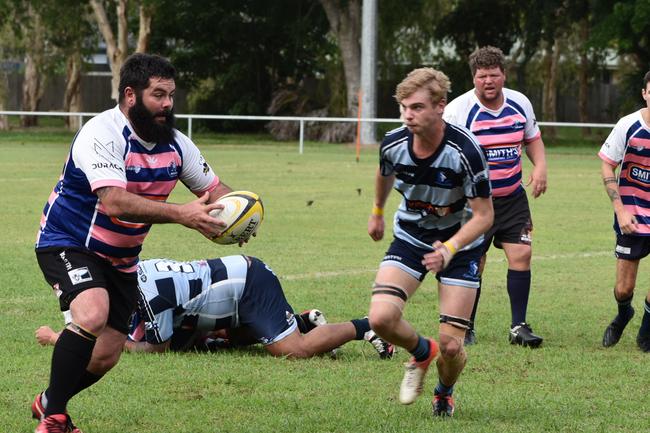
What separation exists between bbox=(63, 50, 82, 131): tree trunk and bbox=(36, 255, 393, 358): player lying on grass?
41.8 m

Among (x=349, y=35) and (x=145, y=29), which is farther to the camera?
(x=145, y=29)

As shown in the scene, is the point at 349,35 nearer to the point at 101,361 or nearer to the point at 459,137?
the point at 459,137

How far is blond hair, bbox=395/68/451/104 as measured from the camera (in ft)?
20.4

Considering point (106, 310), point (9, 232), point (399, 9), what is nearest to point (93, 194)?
point (106, 310)

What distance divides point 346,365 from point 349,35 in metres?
34.7

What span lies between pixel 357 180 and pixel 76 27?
26493mm

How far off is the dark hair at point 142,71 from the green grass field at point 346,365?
1.75 meters

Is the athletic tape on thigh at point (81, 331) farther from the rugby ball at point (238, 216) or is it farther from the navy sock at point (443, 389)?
the navy sock at point (443, 389)

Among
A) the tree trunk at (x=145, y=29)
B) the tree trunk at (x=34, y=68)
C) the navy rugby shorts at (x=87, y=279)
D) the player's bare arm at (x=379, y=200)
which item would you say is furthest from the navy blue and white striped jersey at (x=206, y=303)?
the tree trunk at (x=34, y=68)

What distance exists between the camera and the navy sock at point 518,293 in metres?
8.61

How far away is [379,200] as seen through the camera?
6.79 metres

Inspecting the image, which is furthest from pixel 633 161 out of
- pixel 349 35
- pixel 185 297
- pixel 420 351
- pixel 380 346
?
pixel 349 35

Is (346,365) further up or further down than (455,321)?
further down

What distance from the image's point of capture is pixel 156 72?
19.4ft
